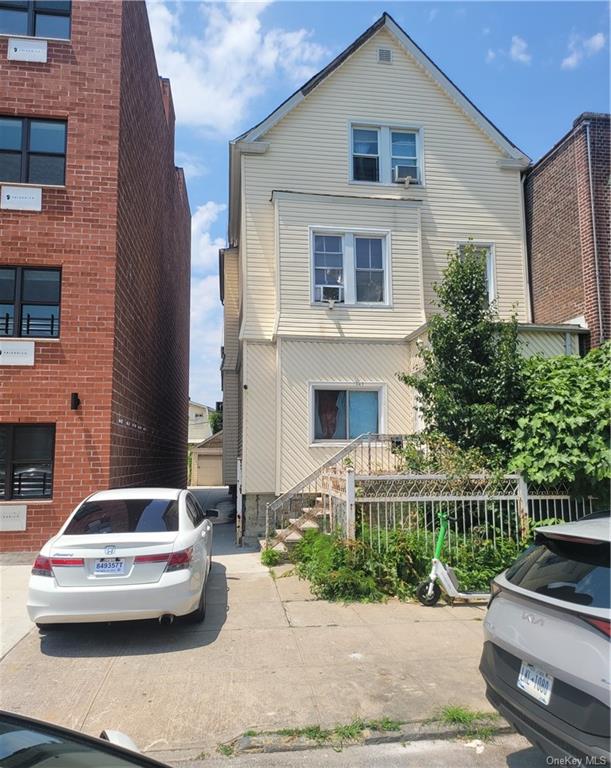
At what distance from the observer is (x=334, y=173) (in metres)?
14.0

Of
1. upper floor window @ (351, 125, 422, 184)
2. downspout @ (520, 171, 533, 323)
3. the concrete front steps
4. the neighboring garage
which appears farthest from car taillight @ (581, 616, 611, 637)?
the neighboring garage

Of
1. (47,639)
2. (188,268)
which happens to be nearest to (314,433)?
(47,639)

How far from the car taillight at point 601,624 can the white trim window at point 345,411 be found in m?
9.95

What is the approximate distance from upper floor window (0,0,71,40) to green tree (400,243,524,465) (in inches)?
352

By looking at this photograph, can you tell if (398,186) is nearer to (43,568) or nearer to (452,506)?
(452,506)

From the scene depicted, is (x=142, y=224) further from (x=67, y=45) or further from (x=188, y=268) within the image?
(x=188, y=268)

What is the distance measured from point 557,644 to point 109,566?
4235mm

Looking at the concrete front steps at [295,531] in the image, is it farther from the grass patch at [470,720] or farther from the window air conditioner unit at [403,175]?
the window air conditioner unit at [403,175]

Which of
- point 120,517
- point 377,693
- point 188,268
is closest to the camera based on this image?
point 377,693

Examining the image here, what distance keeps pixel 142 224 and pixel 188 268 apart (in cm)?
1410

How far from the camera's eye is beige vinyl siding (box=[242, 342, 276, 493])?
495 inches

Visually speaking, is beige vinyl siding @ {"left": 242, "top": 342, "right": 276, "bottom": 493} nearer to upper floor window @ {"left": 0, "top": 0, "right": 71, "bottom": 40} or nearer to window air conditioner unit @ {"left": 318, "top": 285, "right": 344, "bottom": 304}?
window air conditioner unit @ {"left": 318, "top": 285, "right": 344, "bottom": 304}

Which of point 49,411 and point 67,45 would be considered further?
point 67,45

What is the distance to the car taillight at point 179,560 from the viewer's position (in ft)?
19.0
